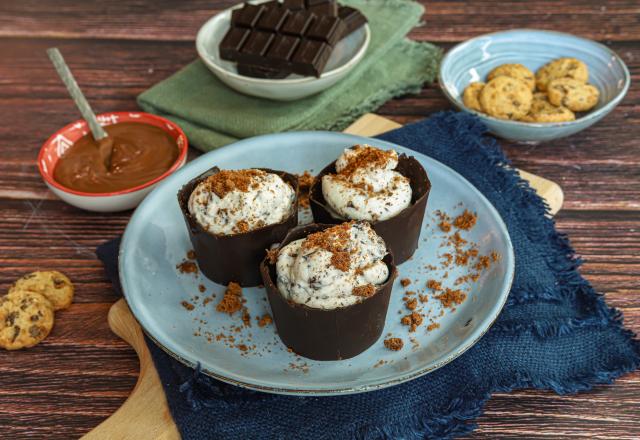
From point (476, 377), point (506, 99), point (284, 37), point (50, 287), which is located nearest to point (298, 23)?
point (284, 37)

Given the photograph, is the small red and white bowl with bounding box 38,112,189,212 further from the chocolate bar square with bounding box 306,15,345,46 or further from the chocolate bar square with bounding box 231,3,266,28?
the chocolate bar square with bounding box 306,15,345,46

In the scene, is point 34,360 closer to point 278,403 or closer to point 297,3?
point 278,403

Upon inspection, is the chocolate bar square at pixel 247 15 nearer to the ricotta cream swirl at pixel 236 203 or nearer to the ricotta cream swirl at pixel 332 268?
the ricotta cream swirl at pixel 236 203

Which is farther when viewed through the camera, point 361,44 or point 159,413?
point 361,44

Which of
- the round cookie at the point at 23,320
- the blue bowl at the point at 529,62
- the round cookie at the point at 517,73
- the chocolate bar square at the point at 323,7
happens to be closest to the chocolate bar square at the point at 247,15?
the chocolate bar square at the point at 323,7

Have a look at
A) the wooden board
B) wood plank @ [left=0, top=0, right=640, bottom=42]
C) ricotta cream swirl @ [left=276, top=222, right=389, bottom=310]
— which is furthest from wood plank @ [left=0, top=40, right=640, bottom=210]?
ricotta cream swirl @ [left=276, top=222, right=389, bottom=310]

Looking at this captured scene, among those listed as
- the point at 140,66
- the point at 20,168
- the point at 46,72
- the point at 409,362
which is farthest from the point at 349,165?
the point at 46,72
